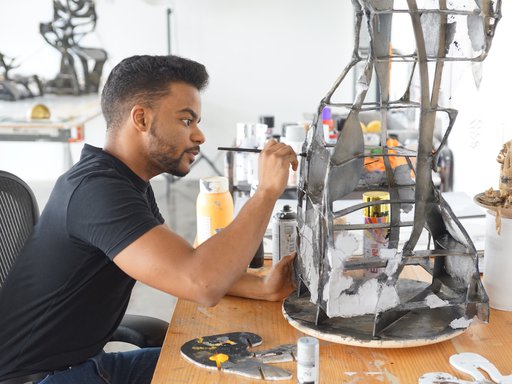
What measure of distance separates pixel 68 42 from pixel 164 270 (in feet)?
13.9

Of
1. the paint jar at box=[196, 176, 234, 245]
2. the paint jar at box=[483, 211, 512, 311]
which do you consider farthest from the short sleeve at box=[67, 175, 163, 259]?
the paint jar at box=[483, 211, 512, 311]

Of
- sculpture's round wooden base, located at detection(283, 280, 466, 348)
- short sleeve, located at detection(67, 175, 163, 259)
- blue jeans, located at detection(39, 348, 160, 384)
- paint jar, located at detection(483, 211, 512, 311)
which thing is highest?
short sleeve, located at detection(67, 175, 163, 259)

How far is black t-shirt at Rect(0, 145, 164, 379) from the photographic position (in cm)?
135

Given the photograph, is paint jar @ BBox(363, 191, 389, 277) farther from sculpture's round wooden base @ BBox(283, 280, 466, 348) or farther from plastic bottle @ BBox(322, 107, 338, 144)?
plastic bottle @ BBox(322, 107, 338, 144)

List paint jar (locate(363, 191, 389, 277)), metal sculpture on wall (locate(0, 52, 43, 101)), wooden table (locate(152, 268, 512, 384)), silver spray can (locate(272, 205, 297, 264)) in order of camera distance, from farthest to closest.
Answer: metal sculpture on wall (locate(0, 52, 43, 101)) < silver spray can (locate(272, 205, 297, 264)) < paint jar (locate(363, 191, 389, 277)) < wooden table (locate(152, 268, 512, 384))

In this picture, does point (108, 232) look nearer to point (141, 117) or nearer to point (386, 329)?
point (141, 117)

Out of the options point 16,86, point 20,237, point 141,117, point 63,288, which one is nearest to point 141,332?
point 63,288

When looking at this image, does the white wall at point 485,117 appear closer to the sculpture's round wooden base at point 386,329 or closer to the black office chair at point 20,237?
the sculpture's round wooden base at point 386,329

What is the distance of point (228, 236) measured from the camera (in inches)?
50.7

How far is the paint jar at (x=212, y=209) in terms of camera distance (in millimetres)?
1811

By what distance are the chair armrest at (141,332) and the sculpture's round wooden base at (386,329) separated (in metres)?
0.33

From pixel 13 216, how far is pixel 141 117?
441 millimetres

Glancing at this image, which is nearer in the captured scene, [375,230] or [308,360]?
[308,360]

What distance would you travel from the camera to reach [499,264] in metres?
1.42
